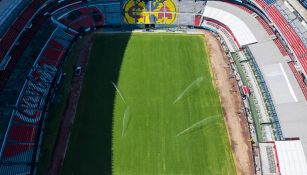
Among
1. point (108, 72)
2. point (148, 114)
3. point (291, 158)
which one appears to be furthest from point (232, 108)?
point (108, 72)

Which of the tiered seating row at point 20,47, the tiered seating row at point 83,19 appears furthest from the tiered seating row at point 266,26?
the tiered seating row at point 20,47

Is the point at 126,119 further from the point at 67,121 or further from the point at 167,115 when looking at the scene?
the point at 67,121

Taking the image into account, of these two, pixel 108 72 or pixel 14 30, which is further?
pixel 108 72

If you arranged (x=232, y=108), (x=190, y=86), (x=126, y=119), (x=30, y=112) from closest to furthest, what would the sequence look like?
1. (x=30, y=112)
2. (x=126, y=119)
3. (x=232, y=108)
4. (x=190, y=86)

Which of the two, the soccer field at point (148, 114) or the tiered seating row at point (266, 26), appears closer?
the soccer field at point (148, 114)

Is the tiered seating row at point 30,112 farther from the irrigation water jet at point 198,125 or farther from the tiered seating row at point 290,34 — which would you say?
the tiered seating row at point 290,34

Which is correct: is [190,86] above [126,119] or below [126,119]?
above

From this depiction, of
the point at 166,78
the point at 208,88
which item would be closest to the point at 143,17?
the point at 166,78
